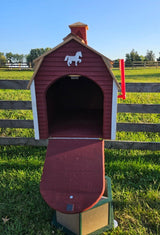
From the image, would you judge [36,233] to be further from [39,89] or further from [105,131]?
[39,89]

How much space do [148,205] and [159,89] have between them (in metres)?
2.07

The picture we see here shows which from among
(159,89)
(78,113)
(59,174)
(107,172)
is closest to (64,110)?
(78,113)

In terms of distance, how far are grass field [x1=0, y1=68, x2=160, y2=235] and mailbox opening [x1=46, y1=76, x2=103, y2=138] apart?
0.96 meters

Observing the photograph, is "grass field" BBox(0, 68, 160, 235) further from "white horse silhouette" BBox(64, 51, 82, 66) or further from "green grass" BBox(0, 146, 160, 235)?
"white horse silhouette" BBox(64, 51, 82, 66)

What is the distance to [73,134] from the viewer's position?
2406 millimetres

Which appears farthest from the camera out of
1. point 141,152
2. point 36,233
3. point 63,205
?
point 141,152

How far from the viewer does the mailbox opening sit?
291 centimetres

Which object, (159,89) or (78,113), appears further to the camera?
(159,89)

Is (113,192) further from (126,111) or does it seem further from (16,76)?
(16,76)

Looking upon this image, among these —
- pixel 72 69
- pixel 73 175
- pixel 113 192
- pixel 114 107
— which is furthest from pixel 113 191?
pixel 72 69

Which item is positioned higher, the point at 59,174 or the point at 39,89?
the point at 39,89

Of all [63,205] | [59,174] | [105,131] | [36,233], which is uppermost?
[105,131]

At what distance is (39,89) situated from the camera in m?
2.17

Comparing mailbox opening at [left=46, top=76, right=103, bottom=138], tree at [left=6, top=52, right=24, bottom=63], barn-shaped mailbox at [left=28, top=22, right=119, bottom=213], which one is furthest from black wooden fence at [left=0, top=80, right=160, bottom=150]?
tree at [left=6, top=52, right=24, bottom=63]
